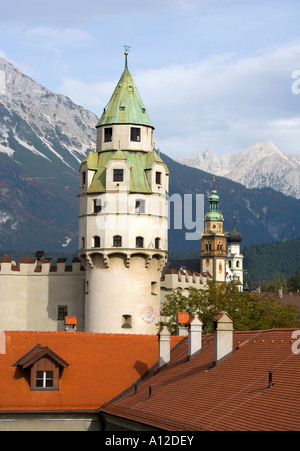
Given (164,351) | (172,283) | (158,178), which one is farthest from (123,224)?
(164,351)

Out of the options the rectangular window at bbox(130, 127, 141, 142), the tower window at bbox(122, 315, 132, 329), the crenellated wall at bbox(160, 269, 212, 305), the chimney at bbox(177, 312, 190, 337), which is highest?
the rectangular window at bbox(130, 127, 141, 142)

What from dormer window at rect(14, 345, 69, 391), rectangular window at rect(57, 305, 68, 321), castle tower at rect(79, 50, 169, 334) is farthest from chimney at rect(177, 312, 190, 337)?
rectangular window at rect(57, 305, 68, 321)

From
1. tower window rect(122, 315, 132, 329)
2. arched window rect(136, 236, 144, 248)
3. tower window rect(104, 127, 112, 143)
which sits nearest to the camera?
tower window rect(122, 315, 132, 329)

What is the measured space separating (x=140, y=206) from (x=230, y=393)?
49503 mm

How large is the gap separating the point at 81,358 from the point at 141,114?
39848mm

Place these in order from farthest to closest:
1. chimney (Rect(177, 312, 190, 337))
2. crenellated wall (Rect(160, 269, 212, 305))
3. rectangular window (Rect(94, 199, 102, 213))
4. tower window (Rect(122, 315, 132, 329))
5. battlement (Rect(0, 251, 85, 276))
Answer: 1. crenellated wall (Rect(160, 269, 212, 305))
2. battlement (Rect(0, 251, 85, 276))
3. rectangular window (Rect(94, 199, 102, 213))
4. tower window (Rect(122, 315, 132, 329))
5. chimney (Rect(177, 312, 190, 337))

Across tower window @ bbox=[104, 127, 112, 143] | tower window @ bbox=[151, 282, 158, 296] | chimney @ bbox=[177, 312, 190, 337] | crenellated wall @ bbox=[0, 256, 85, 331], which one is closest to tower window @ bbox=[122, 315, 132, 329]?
tower window @ bbox=[151, 282, 158, 296]

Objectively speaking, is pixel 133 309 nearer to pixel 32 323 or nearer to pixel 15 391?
pixel 32 323

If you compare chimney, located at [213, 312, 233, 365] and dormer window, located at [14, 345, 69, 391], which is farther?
dormer window, located at [14, 345, 69, 391]

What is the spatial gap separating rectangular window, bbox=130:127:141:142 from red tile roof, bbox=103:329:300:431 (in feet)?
132

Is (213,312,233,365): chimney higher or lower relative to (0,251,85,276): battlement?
lower

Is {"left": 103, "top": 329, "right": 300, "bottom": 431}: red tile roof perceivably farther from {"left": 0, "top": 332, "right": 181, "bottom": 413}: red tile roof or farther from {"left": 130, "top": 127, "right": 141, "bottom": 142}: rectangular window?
{"left": 130, "top": 127, "right": 141, "bottom": 142}: rectangular window

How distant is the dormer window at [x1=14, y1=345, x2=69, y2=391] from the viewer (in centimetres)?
5509
